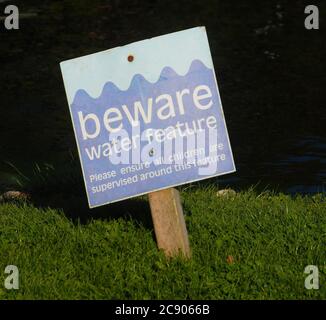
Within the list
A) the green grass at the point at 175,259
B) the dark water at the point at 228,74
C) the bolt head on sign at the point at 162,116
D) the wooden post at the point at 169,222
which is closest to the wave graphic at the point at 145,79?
the bolt head on sign at the point at 162,116

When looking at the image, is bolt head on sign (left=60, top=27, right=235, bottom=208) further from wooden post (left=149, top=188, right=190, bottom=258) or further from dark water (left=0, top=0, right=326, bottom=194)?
dark water (left=0, top=0, right=326, bottom=194)

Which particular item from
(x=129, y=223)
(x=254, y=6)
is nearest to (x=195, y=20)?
(x=254, y=6)

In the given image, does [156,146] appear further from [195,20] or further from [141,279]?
[195,20]

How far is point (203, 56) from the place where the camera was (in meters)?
5.71

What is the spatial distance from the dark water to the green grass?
77.8 inches

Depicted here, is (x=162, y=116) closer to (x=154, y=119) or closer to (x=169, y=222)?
(x=154, y=119)

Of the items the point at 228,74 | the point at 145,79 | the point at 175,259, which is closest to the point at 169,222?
the point at 175,259

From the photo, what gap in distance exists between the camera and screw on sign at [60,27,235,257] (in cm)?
570

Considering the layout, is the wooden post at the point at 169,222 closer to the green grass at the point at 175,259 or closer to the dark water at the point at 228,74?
the green grass at the point at 175,259

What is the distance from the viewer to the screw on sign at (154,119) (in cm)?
570

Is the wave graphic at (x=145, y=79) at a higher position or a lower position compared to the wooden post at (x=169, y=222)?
higher

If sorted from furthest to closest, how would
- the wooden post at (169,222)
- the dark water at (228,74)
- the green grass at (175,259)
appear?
the dark water at (228,74), the wooden post at (169,222), the green grass at (175,259)

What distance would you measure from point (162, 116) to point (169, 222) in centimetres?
66
